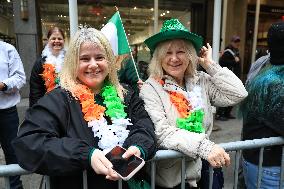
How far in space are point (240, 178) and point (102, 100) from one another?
5.24 ft

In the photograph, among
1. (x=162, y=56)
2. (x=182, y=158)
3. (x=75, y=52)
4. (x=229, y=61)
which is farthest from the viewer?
(x=229, y=61)

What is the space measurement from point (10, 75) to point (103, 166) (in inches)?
95.3

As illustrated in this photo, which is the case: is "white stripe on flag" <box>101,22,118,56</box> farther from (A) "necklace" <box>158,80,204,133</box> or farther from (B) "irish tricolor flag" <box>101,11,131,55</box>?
(A) "necklace" <box>158,80,204,133</box>

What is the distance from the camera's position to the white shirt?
3230mm

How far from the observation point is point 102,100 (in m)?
1.74

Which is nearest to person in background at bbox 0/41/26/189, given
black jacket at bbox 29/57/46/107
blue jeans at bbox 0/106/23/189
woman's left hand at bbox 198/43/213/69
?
blue jeans at bbox 0/106/23/189

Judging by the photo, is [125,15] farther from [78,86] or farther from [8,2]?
[78,86]

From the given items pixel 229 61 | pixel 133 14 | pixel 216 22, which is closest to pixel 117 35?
pixel 216 22

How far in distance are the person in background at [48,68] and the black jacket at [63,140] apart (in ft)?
5.98

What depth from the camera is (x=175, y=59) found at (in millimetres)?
1977

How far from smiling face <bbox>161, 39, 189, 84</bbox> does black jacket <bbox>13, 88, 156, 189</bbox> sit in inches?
16.4

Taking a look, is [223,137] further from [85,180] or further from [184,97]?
[85,180]

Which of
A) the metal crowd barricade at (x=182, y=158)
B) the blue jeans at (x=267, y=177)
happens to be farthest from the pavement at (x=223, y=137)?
the metal crowd barricade at (x=182, y=158)

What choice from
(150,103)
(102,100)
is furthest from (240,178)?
(102,100)
